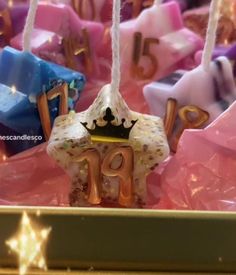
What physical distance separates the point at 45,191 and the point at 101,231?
7.7 inches

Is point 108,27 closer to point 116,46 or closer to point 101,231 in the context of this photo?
point 116,46

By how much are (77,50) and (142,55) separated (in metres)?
0.10

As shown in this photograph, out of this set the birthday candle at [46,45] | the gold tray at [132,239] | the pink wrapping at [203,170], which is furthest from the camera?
the birthday candle at [46,45]

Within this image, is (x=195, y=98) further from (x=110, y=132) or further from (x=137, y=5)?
(x=137, y=5)

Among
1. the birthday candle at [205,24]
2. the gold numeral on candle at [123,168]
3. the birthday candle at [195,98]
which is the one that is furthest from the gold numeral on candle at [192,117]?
the birthday candle at [205,24]

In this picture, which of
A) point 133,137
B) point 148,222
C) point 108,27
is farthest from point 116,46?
point 108,27

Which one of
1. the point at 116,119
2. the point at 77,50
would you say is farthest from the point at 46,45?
the point at 116,119

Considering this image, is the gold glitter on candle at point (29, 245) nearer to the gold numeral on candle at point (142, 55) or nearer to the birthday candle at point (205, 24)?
the gold numeral on candle at point (142, 55)

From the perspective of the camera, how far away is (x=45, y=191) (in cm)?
82

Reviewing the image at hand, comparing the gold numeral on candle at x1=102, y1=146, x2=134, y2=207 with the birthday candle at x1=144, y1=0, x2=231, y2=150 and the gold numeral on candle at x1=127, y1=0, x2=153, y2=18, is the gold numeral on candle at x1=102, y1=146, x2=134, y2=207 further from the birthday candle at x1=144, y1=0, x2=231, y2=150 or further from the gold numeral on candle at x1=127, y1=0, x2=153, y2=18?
the gold numeral on candle at x1=127, y1=0, x2=153, y2=18

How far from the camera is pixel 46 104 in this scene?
813mm

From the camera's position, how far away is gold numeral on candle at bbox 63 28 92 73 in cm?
99

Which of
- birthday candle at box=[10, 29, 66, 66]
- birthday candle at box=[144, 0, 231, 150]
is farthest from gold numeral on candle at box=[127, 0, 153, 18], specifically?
birthday candle at box=[144, 0, 231, 150]

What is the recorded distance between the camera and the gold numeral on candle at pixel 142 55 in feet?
3.32
